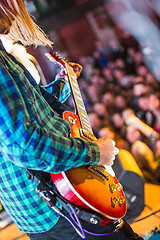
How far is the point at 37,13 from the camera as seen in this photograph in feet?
7.53

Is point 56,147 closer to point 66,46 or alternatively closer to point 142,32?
point 66,46

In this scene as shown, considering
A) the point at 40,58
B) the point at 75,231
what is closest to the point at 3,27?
the point at 75,231

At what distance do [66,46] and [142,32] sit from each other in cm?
201

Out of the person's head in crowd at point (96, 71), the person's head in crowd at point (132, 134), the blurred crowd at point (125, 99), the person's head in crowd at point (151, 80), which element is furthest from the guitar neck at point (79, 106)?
the person's head in crowd at point (96, 71)

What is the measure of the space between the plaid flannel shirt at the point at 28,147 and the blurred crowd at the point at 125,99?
2688 millimetres

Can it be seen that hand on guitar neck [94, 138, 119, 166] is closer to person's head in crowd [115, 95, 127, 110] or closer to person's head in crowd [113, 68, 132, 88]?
person's head in crowd [115, 95, 127, 110]

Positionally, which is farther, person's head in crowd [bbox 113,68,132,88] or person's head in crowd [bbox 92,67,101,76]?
person's head in crowd [bbox 92,67,101,76]

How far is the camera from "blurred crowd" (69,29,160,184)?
372cm

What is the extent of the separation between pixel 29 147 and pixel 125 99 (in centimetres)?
432

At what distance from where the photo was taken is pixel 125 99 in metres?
4.87

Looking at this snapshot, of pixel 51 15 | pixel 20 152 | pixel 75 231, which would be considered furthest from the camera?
pixel 51 15

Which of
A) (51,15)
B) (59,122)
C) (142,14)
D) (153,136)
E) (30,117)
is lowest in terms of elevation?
(153,136)

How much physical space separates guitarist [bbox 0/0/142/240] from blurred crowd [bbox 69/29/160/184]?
2.63 m

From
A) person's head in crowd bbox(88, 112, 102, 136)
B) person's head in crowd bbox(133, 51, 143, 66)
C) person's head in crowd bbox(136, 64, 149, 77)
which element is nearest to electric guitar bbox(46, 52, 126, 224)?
person's head in crowd bbox(88, 112, 102, 136)
